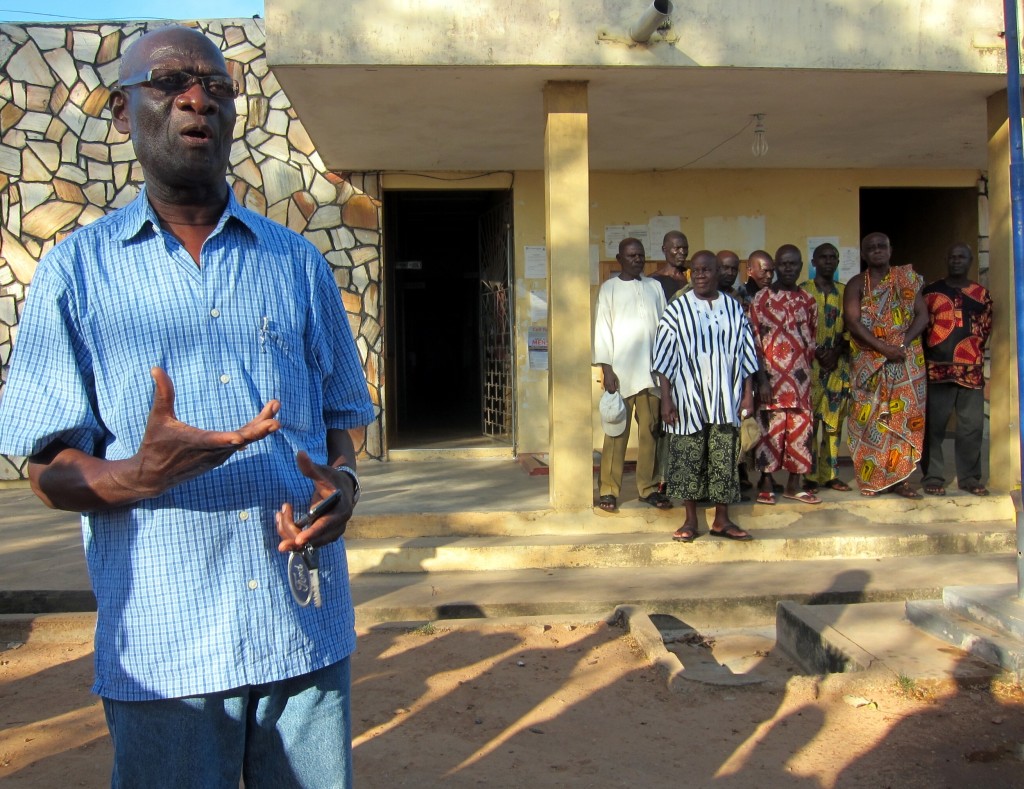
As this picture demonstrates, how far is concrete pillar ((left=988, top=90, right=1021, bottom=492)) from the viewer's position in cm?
691

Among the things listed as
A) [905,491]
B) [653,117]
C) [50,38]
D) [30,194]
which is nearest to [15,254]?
[30,194]

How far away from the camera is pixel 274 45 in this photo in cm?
589

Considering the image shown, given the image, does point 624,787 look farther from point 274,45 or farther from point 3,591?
point 274,45

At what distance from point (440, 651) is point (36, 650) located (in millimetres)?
2082

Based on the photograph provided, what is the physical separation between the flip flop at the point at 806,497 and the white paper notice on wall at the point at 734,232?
11.4 feet

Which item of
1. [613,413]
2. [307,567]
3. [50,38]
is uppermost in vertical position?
[50,38]

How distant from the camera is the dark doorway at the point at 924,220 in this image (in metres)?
10.3

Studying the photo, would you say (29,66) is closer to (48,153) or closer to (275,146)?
(48,153)

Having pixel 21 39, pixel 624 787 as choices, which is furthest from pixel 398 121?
pixel 624 787

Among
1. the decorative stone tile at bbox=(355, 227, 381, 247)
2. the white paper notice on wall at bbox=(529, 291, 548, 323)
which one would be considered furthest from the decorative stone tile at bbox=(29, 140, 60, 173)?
the white paper notice on wall at bbox=(529, 291, 548, 323)

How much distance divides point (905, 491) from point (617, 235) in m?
3.85

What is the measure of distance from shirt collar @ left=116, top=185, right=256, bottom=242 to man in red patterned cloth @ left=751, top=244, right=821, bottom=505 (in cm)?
537

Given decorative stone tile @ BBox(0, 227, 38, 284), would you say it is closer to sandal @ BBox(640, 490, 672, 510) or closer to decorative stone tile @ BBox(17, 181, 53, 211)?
decorative stone tile @ BBox(17, 181, 53, 211)

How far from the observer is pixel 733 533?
6270 mm
